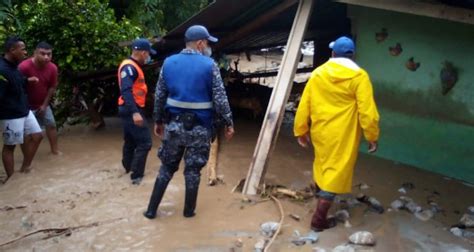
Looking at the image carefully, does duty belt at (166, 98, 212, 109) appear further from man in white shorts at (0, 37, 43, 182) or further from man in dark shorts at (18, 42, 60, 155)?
man in dark shorts at (18, 42, 60, 155)

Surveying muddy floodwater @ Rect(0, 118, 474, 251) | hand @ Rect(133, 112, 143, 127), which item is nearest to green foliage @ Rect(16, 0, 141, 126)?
muddy floodwater @ Rect(0, 118, 474, 251)

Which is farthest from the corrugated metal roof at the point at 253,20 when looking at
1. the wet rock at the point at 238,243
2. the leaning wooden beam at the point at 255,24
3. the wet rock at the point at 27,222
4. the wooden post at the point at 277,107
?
the wet rock at the point at 27,222

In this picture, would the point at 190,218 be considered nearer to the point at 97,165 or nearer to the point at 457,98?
the point at 97,165

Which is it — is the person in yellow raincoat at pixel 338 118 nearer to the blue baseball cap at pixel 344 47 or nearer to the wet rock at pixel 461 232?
the blue baseball cap at pixel 344 47

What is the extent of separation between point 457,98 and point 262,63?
12.5m

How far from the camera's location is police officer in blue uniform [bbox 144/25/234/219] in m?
4.55

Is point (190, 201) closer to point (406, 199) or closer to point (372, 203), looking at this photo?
point (372, 203)

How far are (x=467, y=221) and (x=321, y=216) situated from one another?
1474 millimetres

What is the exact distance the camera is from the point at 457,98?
580 centimetres

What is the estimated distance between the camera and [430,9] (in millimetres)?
4738

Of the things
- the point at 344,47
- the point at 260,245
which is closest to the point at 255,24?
the point at 344,47

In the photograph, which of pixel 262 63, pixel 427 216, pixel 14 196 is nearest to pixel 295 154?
pixel 427 216

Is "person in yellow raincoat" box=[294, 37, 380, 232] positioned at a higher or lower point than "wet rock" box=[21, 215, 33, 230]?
higher

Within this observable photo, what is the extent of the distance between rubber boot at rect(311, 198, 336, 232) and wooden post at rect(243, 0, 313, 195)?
0.97m
